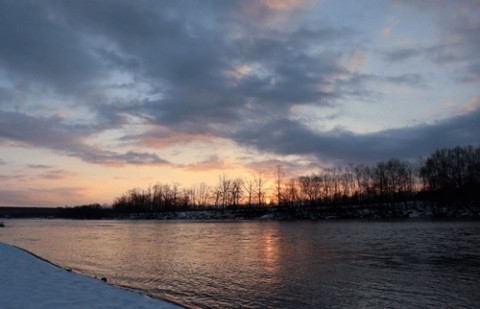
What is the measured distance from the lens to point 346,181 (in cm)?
17250

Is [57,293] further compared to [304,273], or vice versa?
[304,273]

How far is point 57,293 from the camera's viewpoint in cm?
1451

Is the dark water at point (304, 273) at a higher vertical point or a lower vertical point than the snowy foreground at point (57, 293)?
lower

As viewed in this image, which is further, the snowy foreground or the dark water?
the dark water

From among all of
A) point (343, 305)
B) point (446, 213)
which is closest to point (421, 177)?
point (446, 213)

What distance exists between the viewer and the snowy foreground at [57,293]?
1282 centimetres

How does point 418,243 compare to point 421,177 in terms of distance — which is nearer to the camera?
point 418,243

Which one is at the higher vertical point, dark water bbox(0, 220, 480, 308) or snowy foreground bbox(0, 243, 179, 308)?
snowy foreground bbox(0, 243, 179, 308)

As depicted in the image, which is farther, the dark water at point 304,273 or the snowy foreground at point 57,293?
the dark water at point 304,273

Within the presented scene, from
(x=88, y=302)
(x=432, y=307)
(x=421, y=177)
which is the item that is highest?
(x=421, y=177)

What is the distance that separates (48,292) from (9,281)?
3.17 m

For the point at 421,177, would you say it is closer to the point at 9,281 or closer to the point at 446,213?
the point at 446,213

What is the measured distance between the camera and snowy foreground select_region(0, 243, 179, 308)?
12.8 meters

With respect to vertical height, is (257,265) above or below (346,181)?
below
